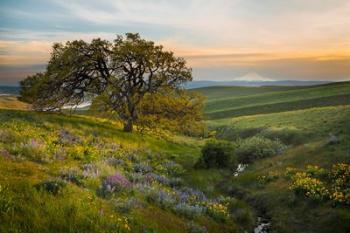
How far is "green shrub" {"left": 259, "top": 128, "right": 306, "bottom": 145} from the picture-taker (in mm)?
39750

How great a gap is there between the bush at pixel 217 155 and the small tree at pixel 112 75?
37.4ft

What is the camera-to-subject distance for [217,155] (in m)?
28.2

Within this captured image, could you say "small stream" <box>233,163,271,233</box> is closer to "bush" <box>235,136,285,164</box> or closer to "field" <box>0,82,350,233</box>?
"field" <box>0,82,350,233</box>

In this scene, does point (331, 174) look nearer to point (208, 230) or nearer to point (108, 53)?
point (208, 230)

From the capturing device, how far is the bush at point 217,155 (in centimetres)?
2769

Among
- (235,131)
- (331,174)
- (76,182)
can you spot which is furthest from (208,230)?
(235,131)

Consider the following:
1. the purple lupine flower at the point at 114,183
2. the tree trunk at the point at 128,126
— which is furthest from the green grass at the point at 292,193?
the tree trunk at the point at 128,126

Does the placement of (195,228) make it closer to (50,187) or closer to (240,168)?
(50,187)

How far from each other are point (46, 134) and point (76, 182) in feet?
40.2

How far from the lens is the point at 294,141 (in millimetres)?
39719

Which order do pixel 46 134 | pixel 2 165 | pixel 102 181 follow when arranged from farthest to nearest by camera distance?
pixel 46 134 < pixel 102 181 < pixel 2 165

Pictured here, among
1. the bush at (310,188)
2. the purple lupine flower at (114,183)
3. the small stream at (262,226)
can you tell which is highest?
the purple lupine flower at (114,183)

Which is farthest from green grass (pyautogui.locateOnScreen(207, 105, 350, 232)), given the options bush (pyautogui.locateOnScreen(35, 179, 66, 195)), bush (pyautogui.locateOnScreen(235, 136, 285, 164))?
bush (pyautogui.locateOnScreen(35, 179, 66, 195))

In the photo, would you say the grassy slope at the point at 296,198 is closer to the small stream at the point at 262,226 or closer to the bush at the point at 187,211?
the small stream at the point at 262,226
